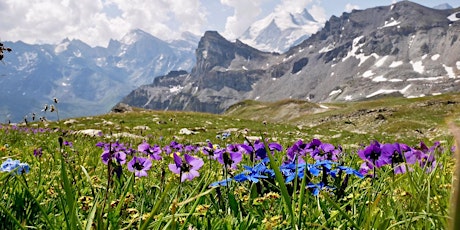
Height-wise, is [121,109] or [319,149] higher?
[121,109]

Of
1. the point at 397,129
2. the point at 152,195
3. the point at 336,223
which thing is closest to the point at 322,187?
the point at 336,223

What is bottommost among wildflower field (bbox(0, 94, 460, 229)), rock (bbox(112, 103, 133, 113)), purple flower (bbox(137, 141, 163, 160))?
wildflower field (bbox(0, 94, 460, 229))

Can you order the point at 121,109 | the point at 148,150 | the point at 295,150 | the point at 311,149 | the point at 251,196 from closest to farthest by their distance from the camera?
the point at 251,196 → the point at 295,150 → the point at 311,149 → the point at 148,150 → the point at 121,109

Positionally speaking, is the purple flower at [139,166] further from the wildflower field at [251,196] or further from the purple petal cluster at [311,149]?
the purple petal cluster at [311,149]

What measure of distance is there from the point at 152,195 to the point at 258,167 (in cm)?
139

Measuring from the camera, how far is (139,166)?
3.26 metres

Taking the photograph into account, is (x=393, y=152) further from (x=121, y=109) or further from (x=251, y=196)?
(x=121, y=109)

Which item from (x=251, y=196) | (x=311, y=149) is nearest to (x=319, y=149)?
(x=311, y=149)

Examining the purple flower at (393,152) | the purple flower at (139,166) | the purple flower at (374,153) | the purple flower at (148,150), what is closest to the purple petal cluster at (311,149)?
the purple flower at (374,153)

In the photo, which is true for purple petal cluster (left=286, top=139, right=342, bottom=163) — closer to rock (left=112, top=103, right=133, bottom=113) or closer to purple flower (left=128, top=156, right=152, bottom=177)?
purple flower (left=128, top=156, right=152, bottom=177)

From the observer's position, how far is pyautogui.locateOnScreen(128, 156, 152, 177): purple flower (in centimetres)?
316

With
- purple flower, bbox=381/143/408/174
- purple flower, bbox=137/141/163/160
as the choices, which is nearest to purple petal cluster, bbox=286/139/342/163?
purple flower, bbox=381/143/408/174

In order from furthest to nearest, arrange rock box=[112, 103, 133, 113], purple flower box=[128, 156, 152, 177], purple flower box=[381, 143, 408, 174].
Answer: rock box=[112, 103, 133, 113] < purple flower box=[128, 156, 152, 177] < purple flower box=[381, 143, 408, 174]

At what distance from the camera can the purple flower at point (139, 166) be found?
316 centimetres
